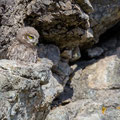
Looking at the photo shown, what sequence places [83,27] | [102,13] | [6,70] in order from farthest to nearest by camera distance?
[102,13], [83,27], [6,70]

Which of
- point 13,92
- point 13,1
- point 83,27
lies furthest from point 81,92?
point 13,1

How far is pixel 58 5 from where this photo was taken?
276cm

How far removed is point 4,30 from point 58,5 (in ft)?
2.89

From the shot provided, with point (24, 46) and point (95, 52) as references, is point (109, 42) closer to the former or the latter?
point (95, 52)

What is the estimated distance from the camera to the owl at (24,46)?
8.73 ft

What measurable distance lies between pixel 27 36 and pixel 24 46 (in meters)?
0.15

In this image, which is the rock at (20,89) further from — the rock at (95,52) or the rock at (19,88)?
the rock at (95,52)

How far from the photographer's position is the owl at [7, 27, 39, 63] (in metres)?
2.66

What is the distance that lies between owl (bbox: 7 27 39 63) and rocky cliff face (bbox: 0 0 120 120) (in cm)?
17

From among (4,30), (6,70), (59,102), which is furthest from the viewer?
(59,102)

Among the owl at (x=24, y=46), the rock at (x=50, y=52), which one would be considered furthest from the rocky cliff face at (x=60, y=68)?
the owl at (x=24, y=46)

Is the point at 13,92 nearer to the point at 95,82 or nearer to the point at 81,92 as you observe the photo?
the point at 81,92

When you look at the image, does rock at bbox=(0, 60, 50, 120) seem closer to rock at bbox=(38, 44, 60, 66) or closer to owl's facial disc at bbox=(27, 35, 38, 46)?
owl's facial disc at bbox=(27, 35, 38, 46)

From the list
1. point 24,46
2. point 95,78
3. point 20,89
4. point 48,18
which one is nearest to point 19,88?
point 20,89
